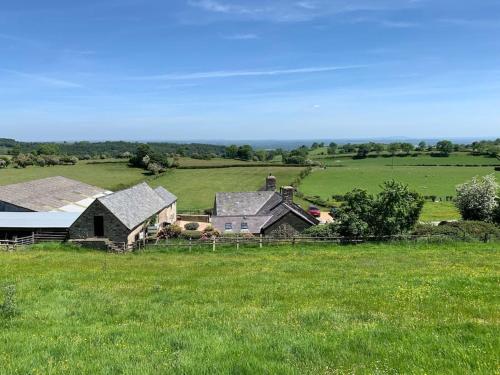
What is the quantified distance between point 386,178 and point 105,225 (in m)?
93.5

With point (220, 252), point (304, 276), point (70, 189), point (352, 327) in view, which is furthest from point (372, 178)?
point (352, 327)

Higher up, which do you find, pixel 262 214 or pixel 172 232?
pixel 262 214

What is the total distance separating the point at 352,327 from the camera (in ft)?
30.8

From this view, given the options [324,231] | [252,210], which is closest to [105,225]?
[324,231]

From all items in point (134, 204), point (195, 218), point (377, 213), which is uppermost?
point (377, 213)

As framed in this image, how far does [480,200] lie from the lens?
165 ft

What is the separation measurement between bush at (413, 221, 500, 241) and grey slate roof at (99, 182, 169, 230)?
26.5m

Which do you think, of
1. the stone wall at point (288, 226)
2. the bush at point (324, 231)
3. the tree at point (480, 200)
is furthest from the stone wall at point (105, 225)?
the tree at point (480, 200)

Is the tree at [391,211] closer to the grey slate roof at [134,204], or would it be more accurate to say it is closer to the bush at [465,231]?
the bush at [465,231]

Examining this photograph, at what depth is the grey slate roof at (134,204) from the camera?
42325mm

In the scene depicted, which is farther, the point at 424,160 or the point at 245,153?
the point at 245,153

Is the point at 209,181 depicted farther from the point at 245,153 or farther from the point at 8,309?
Answer: the point at 8,309

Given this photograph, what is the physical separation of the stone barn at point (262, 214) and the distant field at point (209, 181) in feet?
67.3

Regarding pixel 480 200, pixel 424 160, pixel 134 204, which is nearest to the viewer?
pixel 134 204
